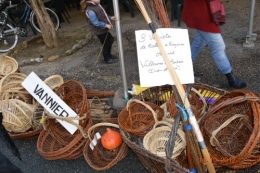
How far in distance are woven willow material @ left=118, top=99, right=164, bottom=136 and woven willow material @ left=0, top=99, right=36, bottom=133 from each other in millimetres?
999

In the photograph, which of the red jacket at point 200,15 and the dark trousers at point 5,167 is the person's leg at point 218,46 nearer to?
the red jacket at point 200,15

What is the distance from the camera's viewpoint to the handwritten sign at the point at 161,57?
1718mm

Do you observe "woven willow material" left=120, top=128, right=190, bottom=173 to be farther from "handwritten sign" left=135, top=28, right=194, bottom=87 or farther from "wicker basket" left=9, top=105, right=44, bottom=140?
"wicker basket" left=9, top=105, right=44, bottom=140

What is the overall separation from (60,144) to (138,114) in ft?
2.70

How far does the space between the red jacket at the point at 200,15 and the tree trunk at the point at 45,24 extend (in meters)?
3.02

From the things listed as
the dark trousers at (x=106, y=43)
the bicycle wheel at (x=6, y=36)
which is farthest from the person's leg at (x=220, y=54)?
the bicycle wheel at (x=6, y=36)

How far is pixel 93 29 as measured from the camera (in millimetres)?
4059

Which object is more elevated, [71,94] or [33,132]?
[71,94]

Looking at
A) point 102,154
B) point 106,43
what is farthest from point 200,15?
point 106,43

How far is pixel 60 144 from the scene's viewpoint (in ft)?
9.16

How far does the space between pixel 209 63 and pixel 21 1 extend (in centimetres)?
505

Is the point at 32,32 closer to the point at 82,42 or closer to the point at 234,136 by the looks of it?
the point at 82,42

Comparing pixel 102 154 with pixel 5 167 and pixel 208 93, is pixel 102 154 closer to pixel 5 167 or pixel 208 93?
pixel 208 93

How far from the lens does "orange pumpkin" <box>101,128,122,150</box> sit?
2547mm
